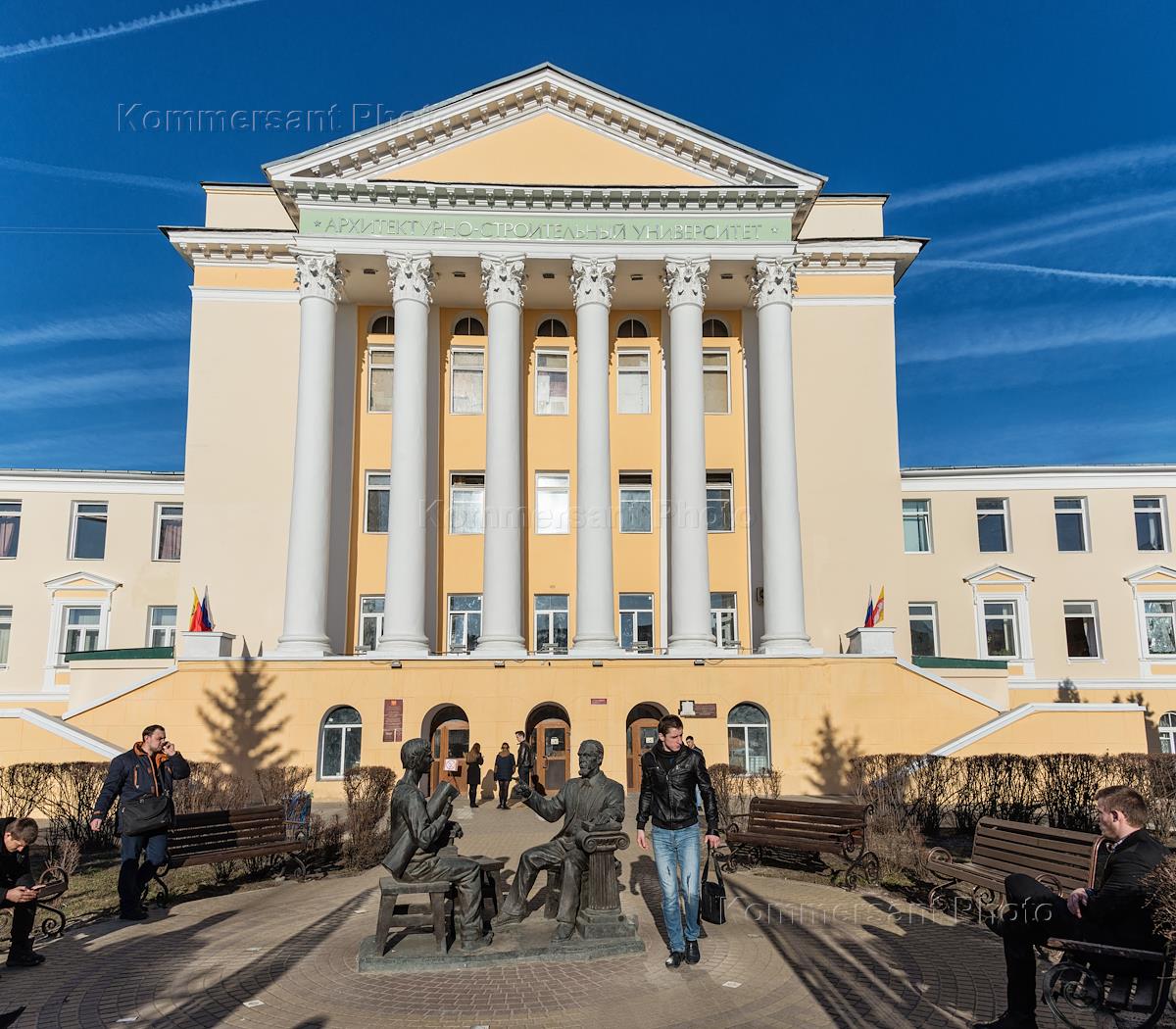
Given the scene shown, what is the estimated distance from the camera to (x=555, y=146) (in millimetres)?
27125

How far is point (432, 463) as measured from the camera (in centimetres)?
2762

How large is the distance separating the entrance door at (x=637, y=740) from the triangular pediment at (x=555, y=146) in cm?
1509

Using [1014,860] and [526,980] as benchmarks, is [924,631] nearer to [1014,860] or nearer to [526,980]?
[1014,860]

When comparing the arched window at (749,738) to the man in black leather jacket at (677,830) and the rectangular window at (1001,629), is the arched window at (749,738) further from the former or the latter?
the man in black leather jacket at (677,830)

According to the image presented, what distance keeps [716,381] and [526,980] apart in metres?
23.6

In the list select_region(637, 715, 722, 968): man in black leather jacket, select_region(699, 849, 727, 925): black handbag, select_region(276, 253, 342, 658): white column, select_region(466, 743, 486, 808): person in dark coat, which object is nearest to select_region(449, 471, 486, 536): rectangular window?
select_region(276, 253, 342, 658): white column

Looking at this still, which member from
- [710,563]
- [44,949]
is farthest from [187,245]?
[44,949]

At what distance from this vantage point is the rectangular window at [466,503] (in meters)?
27.9

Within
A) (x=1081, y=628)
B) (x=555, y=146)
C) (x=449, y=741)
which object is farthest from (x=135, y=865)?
(x=1081, y=628)

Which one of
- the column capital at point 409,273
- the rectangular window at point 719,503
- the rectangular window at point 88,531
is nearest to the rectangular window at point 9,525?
the rectangular window at point 88,531

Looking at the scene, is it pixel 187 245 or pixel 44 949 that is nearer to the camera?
pixel 44 949

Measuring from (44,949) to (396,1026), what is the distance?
430 centimetres

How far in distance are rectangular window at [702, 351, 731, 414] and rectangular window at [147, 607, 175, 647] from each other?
21.7 metres

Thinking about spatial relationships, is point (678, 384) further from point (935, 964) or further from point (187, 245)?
point (935, 964)
